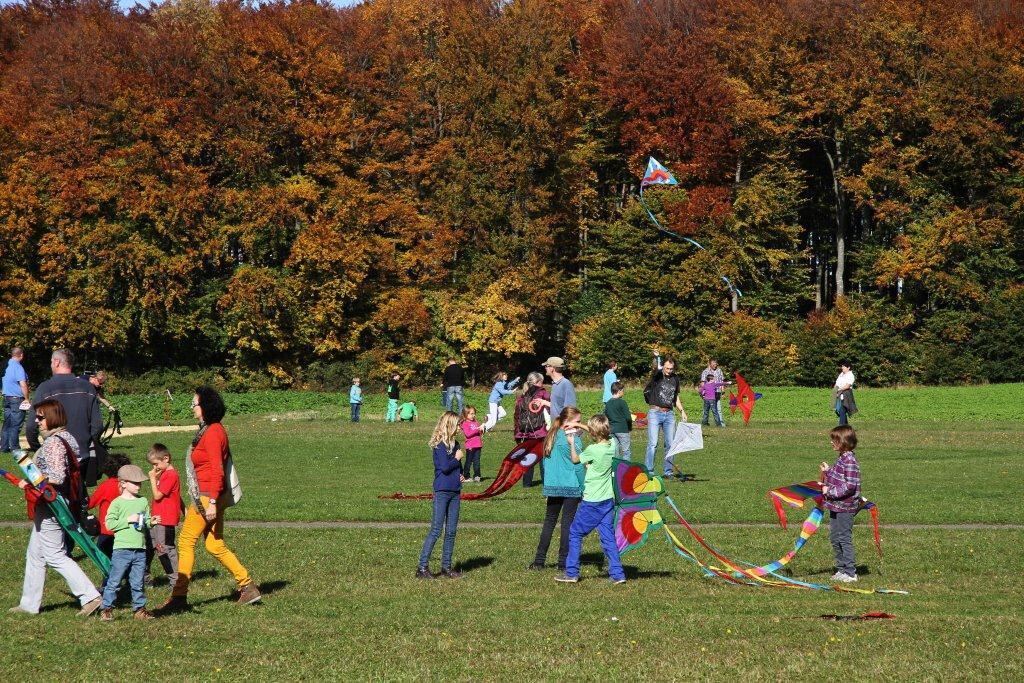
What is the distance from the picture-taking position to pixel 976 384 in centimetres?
5966

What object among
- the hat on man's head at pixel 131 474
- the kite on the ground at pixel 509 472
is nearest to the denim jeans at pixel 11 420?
the kite on the ground at pixel 509 472

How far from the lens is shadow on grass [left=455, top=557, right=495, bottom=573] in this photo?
14.6m

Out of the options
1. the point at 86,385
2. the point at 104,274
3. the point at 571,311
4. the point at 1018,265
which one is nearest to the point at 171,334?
the point at 104,274

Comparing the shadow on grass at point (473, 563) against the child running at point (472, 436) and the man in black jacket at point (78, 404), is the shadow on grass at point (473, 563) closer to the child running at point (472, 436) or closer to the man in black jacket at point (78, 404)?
the man in black jacket at point (78, 404)

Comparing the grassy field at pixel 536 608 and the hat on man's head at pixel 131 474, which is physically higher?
the hat on man's head at pixel 131 474

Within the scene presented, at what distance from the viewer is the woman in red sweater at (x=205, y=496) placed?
12.1 m

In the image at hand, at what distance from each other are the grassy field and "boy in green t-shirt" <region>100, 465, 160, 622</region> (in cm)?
30

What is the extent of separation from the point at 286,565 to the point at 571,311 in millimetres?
50583

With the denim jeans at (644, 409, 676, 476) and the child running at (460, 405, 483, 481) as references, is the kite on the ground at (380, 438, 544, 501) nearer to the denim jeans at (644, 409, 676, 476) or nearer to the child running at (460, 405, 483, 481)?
the child running at (460, 405, 483, 481)

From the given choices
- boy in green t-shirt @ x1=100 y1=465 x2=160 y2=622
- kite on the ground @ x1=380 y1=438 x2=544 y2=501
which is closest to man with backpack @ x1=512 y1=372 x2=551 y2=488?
kite on the ground @ x1=380 y1=438 x2=544 y2=501

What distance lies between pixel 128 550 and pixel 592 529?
4423 mm

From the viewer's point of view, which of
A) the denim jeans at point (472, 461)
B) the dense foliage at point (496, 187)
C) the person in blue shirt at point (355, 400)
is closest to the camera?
the denim jeans at point (472, 461)

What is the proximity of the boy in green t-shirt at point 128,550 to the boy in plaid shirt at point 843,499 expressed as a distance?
6584 mm

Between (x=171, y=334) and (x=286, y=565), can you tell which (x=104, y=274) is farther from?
(x=286, y=565)
